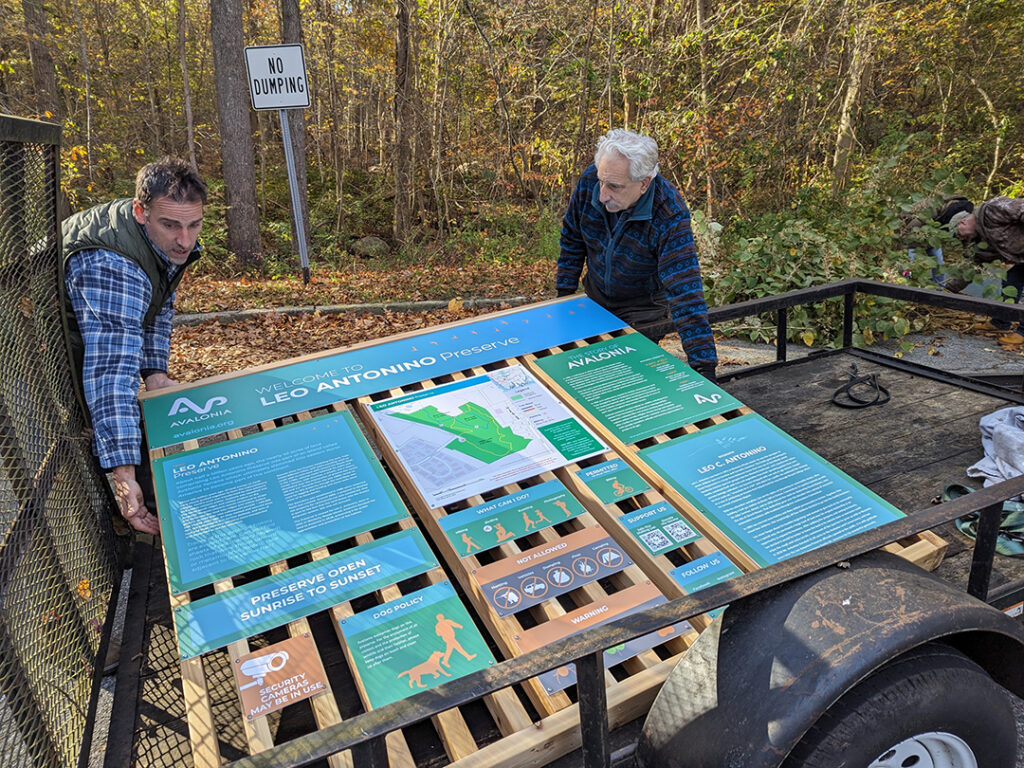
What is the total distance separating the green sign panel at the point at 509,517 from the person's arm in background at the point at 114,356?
40.8 inches

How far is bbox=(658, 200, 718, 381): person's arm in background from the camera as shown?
128 inches

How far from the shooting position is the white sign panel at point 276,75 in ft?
27.0

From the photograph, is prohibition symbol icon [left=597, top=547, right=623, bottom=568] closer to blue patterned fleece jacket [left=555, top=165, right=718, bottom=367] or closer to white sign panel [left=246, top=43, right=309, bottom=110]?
blue patterned fleece jacket [left=555, top=165, right=718, bottom=367]

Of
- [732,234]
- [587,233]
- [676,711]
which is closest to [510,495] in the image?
[676,711]

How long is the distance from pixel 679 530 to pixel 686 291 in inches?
60.6

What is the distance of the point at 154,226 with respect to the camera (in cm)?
254

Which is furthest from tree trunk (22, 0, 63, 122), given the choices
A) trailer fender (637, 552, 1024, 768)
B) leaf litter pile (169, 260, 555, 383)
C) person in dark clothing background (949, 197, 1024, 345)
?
trailer fender (637, 552, 1024, 768)

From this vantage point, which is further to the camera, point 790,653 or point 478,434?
point 478,434

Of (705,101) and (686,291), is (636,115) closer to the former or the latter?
(705,101)

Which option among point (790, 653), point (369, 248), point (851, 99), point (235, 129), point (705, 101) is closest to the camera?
point (790, 653)

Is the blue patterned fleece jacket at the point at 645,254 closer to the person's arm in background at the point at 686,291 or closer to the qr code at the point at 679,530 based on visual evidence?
the person's arm in background at the point at 686,291

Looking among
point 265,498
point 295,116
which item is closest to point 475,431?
point 265,498

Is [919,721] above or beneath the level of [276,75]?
beneath

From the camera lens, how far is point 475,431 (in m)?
2.48
